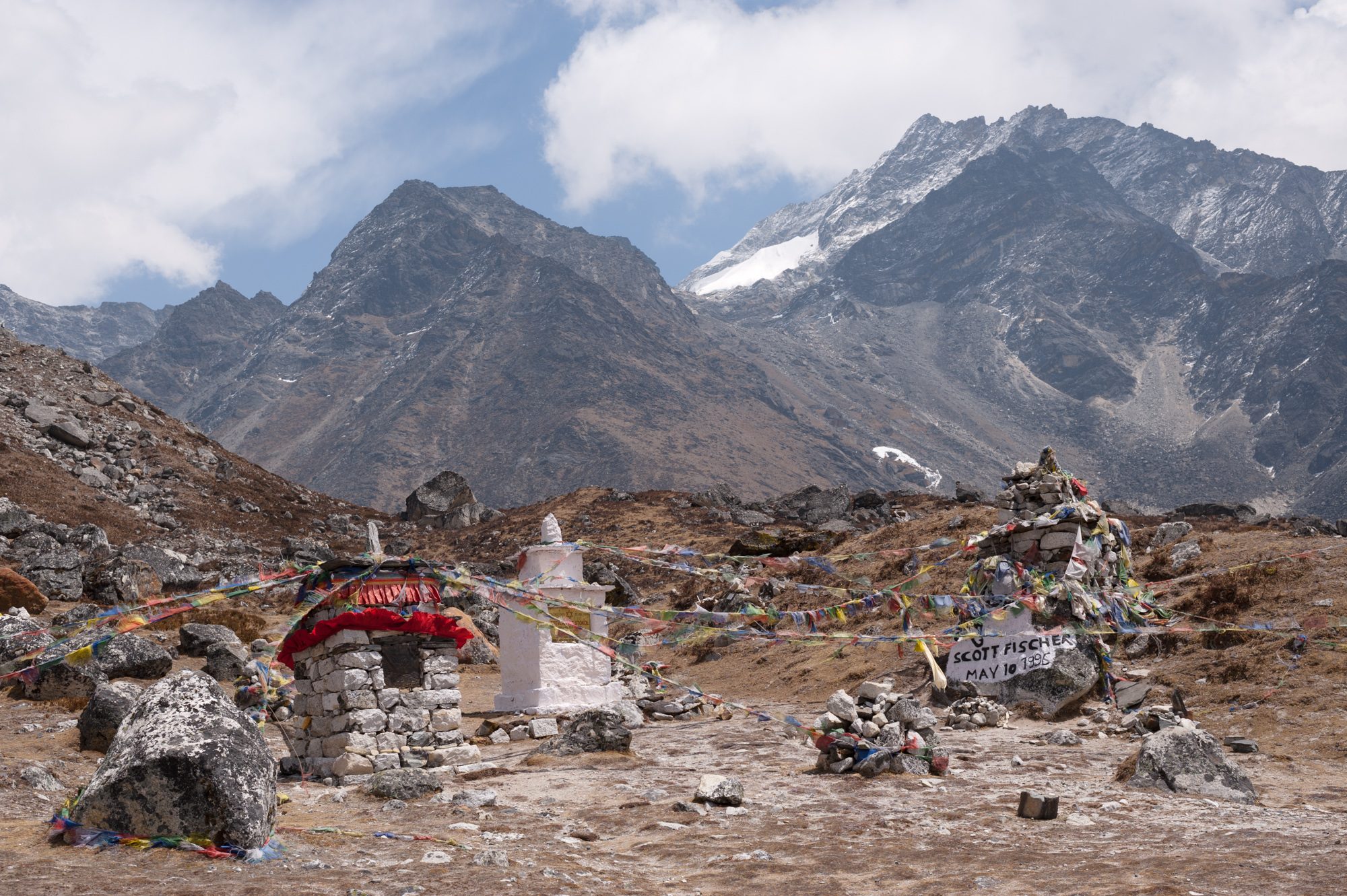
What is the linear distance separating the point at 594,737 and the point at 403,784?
314 centimetres

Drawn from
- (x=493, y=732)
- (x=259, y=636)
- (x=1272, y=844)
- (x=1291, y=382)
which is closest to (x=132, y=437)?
(x=259, y=636)

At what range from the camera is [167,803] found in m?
7.34

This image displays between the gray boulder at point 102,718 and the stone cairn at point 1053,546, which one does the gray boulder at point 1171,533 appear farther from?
the gray boulder at point 102,718

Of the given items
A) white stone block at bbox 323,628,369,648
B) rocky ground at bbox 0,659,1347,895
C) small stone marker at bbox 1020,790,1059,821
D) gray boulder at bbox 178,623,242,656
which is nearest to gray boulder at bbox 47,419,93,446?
gray boulder at bbox 178,623,242,656

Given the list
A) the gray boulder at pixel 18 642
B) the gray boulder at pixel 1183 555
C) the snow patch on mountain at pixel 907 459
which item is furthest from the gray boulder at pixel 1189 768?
the snow patch on mountain at pixel 907 459

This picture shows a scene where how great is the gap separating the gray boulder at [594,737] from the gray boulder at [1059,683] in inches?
215

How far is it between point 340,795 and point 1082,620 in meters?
10.1

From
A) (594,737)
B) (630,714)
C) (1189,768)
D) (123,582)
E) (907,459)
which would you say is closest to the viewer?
(1189,768)

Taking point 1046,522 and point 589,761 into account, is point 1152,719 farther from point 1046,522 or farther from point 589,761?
point 589,761

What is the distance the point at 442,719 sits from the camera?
12609 mm

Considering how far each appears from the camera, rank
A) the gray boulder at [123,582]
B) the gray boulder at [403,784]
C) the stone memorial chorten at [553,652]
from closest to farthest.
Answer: the gray boulder at [403,784], the stone memorial chorten at [553,652], the gray boulder at [123,582]

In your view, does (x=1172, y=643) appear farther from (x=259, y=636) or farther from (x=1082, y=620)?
(x=259, y=636)

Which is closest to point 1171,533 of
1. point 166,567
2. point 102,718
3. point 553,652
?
Answer: point 553,652

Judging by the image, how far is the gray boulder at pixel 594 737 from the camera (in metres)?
13.3
